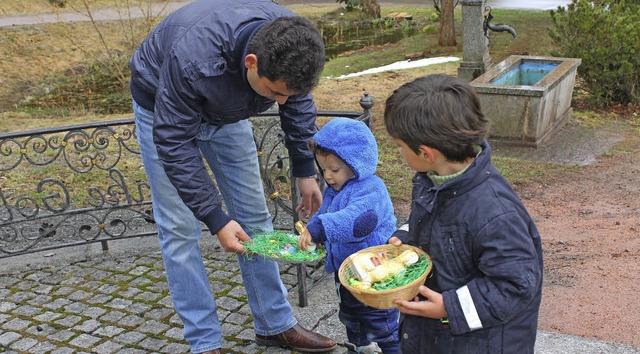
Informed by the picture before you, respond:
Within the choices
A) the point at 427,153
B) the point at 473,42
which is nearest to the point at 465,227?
the point at 427,153

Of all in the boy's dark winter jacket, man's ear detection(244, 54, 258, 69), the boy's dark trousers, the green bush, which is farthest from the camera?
the green bush

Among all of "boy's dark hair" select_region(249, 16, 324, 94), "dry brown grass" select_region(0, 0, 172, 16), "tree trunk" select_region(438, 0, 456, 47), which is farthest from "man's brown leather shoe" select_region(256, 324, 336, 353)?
"dry brown grass" select_region(0, 0, 172, 16)

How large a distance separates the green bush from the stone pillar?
92 centimetres

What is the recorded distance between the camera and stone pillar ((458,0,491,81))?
945cm

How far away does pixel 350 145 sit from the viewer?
3123mm

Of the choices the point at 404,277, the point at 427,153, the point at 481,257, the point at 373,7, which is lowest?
→ the point at 373,7

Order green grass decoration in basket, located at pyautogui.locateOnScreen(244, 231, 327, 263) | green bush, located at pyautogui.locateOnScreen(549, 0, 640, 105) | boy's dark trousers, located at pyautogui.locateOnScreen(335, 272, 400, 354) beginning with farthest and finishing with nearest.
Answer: green bush, located at pyautogui.locateOnScreen(549, 0, 640, 105) < boy's dark trousers, located at pyautogui.locateOnScreen(335, 272, 400, 354) < green grass decoration in basket, located at pyautogui.locateOnScreen(244, 231, 327, 263)

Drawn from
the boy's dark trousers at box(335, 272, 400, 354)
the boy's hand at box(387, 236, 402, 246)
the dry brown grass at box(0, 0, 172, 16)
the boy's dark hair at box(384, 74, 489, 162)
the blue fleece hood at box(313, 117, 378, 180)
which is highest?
the boy's dark hair at box(384, 74, 489, 162)

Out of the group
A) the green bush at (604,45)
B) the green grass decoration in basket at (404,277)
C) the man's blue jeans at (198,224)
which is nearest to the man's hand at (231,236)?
the man's blue jeans at (198,224)

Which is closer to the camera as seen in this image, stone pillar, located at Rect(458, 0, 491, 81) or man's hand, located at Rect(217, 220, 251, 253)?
man's hand, located at Rect(217, 220, 251, 253)

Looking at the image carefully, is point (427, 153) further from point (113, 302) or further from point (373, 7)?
point (373, 7)

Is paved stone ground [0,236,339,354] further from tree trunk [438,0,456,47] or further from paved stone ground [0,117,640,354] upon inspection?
tree trunk [438,0,456,47]

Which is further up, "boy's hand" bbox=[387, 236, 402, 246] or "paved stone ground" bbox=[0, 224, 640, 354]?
"boy's hand" bbox=[387, 236, 402, 246]

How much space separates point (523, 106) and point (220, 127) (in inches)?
193
